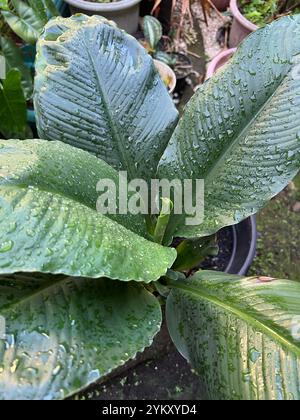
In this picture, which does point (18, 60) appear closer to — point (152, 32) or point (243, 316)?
point (152, 32)

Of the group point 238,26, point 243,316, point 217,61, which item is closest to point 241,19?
point 238,26

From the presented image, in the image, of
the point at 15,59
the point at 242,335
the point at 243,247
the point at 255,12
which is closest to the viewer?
the point at 242,335

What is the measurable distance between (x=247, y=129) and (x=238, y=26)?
121 cm

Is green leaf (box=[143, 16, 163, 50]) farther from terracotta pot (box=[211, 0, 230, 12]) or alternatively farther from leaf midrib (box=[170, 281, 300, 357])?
leaf midrib (box=[170, 281, 300, 357])

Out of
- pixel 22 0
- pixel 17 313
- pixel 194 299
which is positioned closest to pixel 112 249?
pixel 17 313

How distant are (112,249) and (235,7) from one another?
1.61 m

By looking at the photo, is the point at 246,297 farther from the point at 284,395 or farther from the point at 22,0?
the point at 22,0

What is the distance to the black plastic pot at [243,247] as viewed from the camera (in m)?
1.26

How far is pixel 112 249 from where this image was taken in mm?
651

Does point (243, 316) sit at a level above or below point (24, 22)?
below

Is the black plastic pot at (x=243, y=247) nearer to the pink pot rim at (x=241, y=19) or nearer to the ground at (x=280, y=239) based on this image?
the ground at (x=280, y=239)

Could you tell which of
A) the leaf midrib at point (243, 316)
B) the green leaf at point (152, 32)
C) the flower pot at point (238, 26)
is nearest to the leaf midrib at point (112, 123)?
the leaf midrib at point (243, 316)

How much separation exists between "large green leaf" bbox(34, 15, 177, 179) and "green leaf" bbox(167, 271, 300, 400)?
0.34m

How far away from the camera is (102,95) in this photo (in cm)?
96
